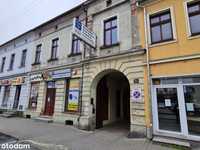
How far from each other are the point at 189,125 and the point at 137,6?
6.29 metres

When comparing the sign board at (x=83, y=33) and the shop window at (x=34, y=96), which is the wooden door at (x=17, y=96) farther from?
the sign board at (x=83, y=33)

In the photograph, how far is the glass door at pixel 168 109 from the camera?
250 inches

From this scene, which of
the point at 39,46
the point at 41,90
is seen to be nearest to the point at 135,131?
the point at 41,90

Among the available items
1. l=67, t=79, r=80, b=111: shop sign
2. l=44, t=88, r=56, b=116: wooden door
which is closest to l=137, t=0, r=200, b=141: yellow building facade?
l=67, t=79, r=80, b=111: shop sign

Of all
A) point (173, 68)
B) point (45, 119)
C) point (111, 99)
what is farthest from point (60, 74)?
point (173, 68)

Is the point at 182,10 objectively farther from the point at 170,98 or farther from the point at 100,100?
the point at 100,100

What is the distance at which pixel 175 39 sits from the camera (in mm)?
6680

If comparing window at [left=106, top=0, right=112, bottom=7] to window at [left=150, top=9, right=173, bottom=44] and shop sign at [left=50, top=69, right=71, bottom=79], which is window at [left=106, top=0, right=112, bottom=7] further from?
shop sign at [left=50, top=69, right=71, bottom=79]

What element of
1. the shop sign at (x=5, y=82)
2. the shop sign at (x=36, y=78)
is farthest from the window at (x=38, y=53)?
the shop sign at (x=5, y=82)

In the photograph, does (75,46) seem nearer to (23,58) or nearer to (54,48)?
(54,48)

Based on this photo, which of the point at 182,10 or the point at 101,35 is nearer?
Result: the point at 182,10

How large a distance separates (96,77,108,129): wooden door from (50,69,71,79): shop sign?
2432 millimetres

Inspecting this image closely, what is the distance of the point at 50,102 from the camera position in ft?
37.4

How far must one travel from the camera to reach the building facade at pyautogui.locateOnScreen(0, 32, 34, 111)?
14039 millimetres
